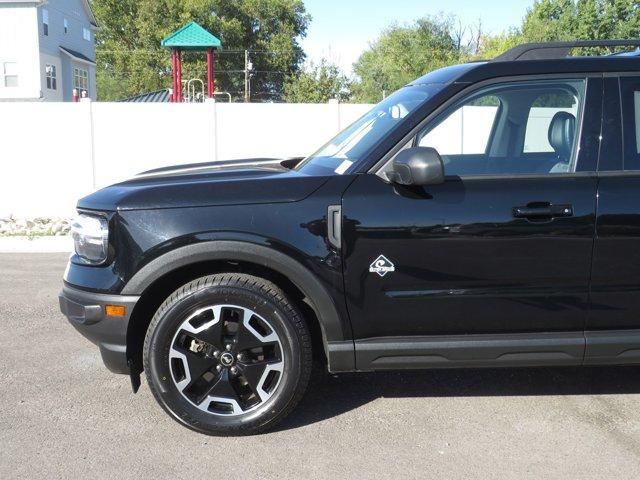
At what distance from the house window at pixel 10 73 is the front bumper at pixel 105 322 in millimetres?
35454

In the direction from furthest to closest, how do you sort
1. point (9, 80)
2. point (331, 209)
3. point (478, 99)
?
point (9, 80), point (478, 99), point (331, 209)

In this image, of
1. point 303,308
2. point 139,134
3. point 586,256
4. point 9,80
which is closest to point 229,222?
point 303,308

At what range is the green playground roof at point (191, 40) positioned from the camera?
882 inches

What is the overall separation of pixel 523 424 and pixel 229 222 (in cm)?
197

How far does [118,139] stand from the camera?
43.3ft

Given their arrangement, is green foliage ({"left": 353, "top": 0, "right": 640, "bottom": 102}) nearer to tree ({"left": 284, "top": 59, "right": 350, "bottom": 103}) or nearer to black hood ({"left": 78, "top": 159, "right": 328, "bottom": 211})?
tree ({"left": 284, "top": 59, "right": 350, "bottom": 103})

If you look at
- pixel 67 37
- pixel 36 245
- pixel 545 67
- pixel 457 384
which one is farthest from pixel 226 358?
pixel 67 37

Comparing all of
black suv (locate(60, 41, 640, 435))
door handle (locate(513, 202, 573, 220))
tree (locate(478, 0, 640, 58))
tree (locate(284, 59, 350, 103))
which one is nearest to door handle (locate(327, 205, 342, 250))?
black suv (locate(60, 41, 640, 435))

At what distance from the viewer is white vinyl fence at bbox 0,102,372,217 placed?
12.8 meters

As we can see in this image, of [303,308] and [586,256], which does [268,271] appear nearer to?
[303,308]

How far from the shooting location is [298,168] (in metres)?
3.95

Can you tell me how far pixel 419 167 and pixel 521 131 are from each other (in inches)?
44.8

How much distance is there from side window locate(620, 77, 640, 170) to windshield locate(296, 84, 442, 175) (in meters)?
0.98

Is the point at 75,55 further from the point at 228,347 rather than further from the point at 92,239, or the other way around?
the point at 228,347
